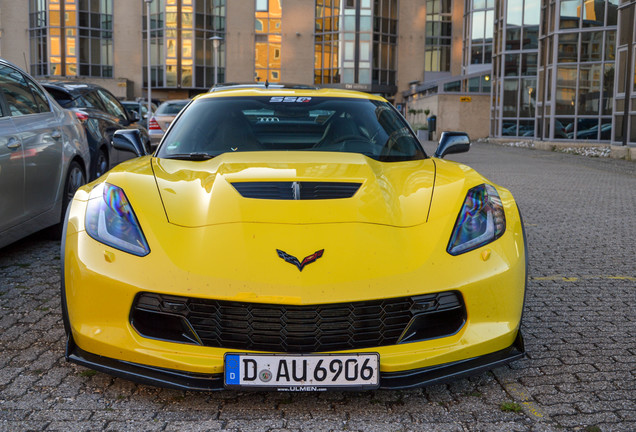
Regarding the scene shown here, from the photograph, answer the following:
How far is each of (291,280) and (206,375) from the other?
0.50m

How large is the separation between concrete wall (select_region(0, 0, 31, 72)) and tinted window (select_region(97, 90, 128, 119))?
5246cm

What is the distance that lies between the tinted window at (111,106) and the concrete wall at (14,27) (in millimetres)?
52465

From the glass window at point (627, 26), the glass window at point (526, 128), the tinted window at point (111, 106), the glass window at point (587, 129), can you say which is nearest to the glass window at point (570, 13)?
the glass window at point (587, 129)

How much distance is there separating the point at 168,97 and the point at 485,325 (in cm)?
5518

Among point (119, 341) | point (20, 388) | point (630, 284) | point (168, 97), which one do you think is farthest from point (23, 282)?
point (168, 97)

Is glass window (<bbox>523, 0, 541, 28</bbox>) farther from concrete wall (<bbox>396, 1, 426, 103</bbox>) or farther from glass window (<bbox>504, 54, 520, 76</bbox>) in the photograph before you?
concrete wall (<bbox>396, 1, 426, 103</bbox>)

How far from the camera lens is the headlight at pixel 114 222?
9.94ft

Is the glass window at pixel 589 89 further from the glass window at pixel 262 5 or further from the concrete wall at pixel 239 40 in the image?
the glass window at pixel 262 5

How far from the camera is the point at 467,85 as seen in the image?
3956cm

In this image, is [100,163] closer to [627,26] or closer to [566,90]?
[627,26]

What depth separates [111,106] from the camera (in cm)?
947

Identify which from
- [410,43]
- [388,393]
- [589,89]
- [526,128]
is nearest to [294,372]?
[388,393]

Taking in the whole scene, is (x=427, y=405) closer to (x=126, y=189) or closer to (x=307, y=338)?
(x=307, y=338)

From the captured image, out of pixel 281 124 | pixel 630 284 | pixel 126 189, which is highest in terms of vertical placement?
pixel 281 124
